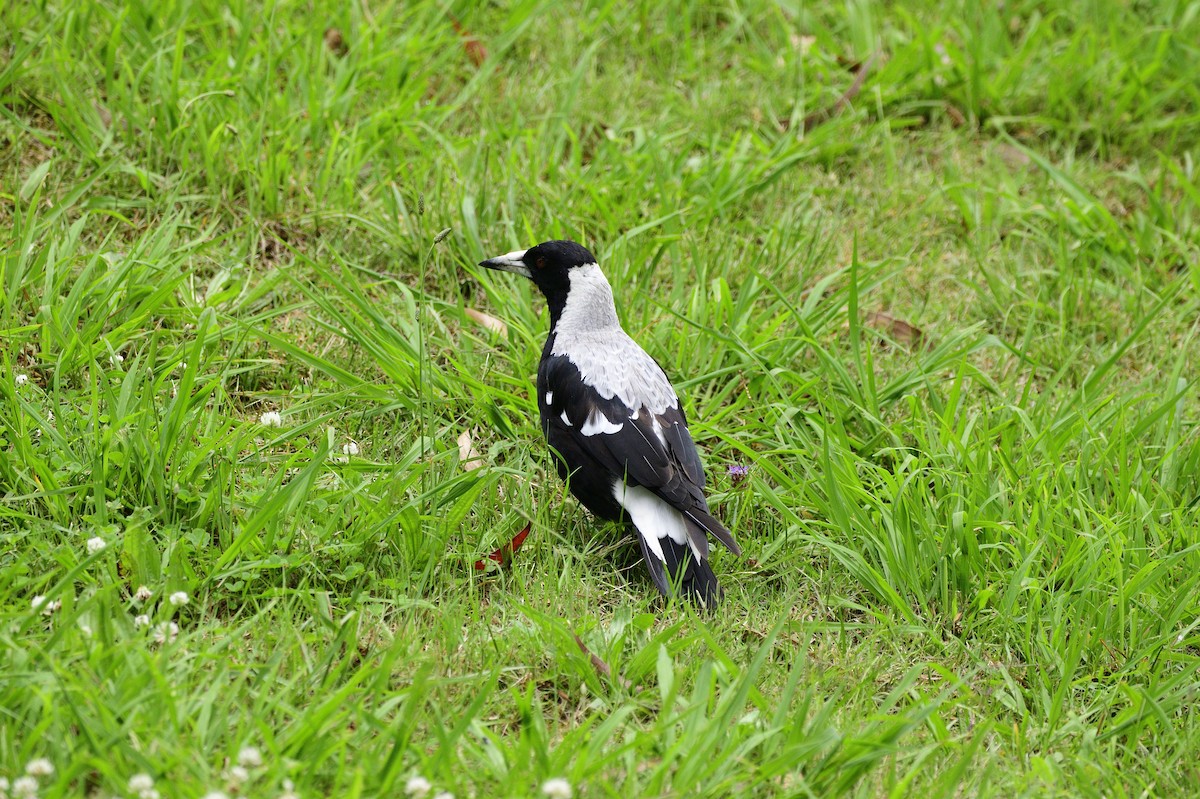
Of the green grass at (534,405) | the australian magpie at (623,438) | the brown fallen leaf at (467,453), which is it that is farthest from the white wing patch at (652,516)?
the brown fallen leaf at (467,453)

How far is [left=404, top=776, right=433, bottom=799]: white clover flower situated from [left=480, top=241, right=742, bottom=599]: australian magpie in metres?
1.04

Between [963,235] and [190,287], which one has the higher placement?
[190,287]

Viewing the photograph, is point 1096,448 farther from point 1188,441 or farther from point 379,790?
point 379,790

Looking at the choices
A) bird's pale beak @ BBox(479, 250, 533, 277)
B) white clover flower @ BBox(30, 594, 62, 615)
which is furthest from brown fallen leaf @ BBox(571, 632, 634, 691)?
bird's pale beak @ BBox(479, 250, 533, 277)

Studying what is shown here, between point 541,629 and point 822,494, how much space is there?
41.3 inches

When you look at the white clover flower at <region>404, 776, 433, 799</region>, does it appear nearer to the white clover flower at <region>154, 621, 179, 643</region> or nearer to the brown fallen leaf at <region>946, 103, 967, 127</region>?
the white clover flower at <region>154, 621, 179, 643</region>

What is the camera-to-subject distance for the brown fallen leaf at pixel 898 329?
429 centimetres

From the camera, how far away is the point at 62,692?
7.22ft

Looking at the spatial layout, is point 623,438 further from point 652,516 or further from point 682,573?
point 682,573

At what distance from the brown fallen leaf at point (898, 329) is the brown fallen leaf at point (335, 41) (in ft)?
8.22

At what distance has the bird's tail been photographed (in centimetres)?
305

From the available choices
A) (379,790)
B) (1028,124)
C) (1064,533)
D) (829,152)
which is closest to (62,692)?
(379,790)

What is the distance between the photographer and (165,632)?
2.44m

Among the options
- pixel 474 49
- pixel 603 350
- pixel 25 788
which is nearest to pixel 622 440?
pixel 603 350
